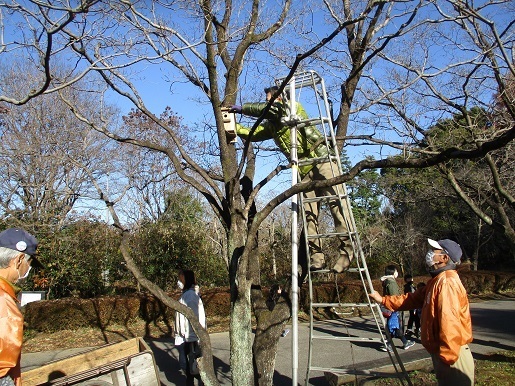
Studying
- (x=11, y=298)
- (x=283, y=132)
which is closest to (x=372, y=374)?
(x=283, y=132)

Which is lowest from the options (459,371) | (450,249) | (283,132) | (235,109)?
(459,371)

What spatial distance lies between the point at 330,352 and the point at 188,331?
166 inches

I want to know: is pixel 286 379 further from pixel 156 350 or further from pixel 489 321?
pixel 489 321

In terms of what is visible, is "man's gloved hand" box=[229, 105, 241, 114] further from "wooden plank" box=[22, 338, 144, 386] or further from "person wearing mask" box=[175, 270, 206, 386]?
"wooden plank" box=[22, 338, 144, 386]


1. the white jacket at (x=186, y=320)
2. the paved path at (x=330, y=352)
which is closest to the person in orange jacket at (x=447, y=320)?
the paved path at (x=330, y=352)

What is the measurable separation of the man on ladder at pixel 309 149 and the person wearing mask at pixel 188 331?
1.89 metres

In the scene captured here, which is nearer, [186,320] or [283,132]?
[283,132]

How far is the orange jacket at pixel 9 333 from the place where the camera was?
2387mm

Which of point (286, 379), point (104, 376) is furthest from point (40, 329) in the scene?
point (104, 376)

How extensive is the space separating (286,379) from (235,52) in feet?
16.8

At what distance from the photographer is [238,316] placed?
164 inches

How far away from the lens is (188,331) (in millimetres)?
5984

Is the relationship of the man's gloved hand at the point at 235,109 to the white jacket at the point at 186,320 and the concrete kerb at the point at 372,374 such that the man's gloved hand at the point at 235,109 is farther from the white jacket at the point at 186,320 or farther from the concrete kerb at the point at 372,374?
the concrete kerb at the point at 372,374

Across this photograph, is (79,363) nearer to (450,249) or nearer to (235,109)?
(235,109)
